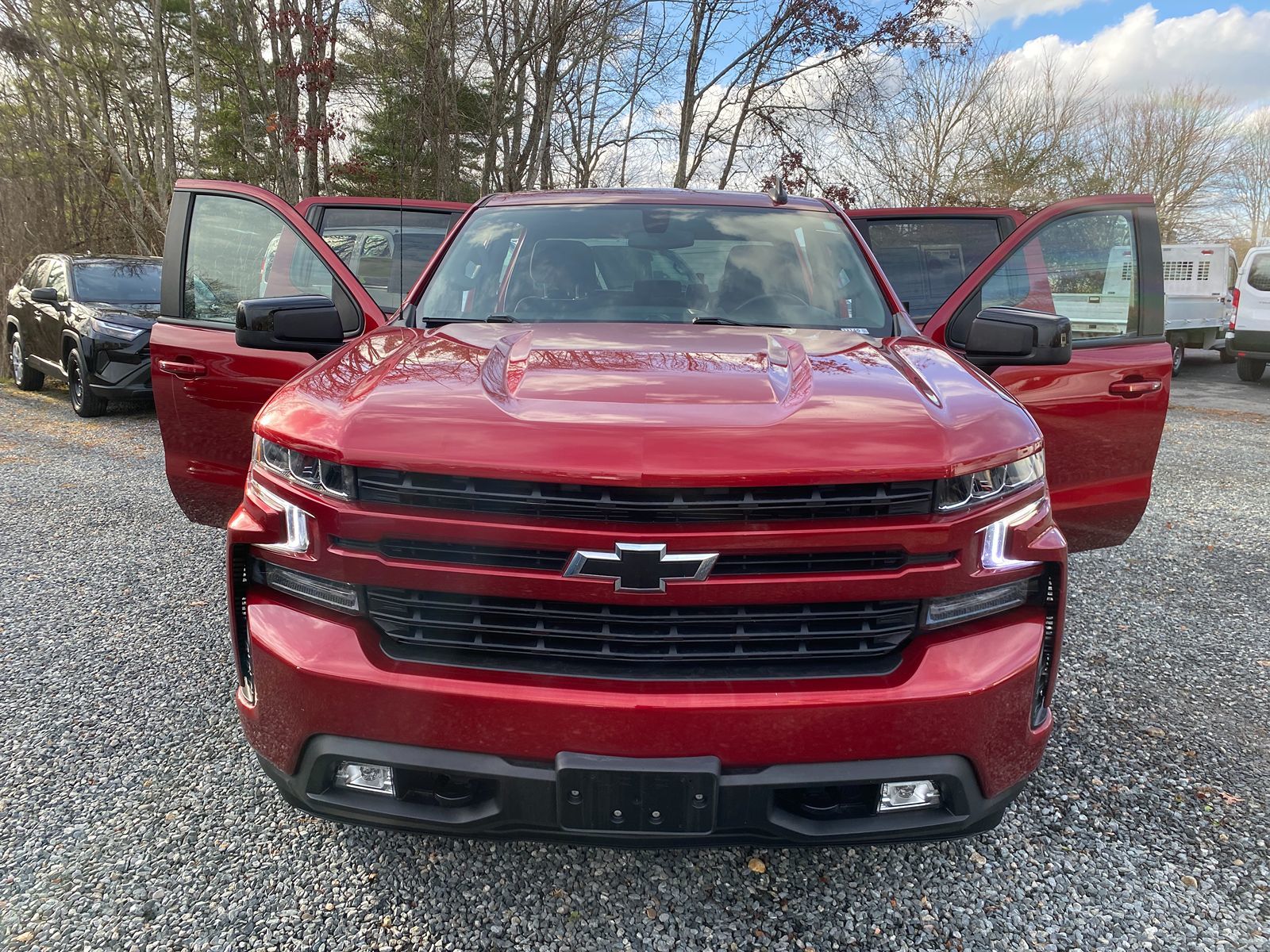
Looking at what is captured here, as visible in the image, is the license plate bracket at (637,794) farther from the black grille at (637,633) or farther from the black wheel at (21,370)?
the black wheel at (21,370)

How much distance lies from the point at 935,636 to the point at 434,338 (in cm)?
158

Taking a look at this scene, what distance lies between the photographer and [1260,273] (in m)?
13.8

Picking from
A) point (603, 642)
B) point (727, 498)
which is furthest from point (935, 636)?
point (603, 642)

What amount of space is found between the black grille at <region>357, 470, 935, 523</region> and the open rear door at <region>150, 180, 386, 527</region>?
5.77 ft

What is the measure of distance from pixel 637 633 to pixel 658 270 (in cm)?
166

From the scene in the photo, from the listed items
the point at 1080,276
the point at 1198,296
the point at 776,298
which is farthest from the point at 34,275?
the point at 1198,296

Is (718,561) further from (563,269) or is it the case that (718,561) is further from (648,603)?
(563,269)

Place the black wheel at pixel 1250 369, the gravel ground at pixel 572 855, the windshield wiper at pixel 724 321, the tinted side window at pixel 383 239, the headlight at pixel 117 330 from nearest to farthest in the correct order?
the gravel ground at pixel 572 855 < the windshield wiper at pixel 724 321 < the tinted side window at pixel 383 239 < the headlight at pixel 117 330 < the black wheel at pixel 1250 369

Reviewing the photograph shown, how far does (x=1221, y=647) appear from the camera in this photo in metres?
3.71

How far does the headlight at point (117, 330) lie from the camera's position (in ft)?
27.4

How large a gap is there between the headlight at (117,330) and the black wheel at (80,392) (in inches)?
20.3

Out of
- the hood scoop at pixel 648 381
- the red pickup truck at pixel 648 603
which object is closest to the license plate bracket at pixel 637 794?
the red pickup truck at pixel 648 603

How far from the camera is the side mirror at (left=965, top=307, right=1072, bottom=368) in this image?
Result: 8.57ft

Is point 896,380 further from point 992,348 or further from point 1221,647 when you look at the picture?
point 1221,647
